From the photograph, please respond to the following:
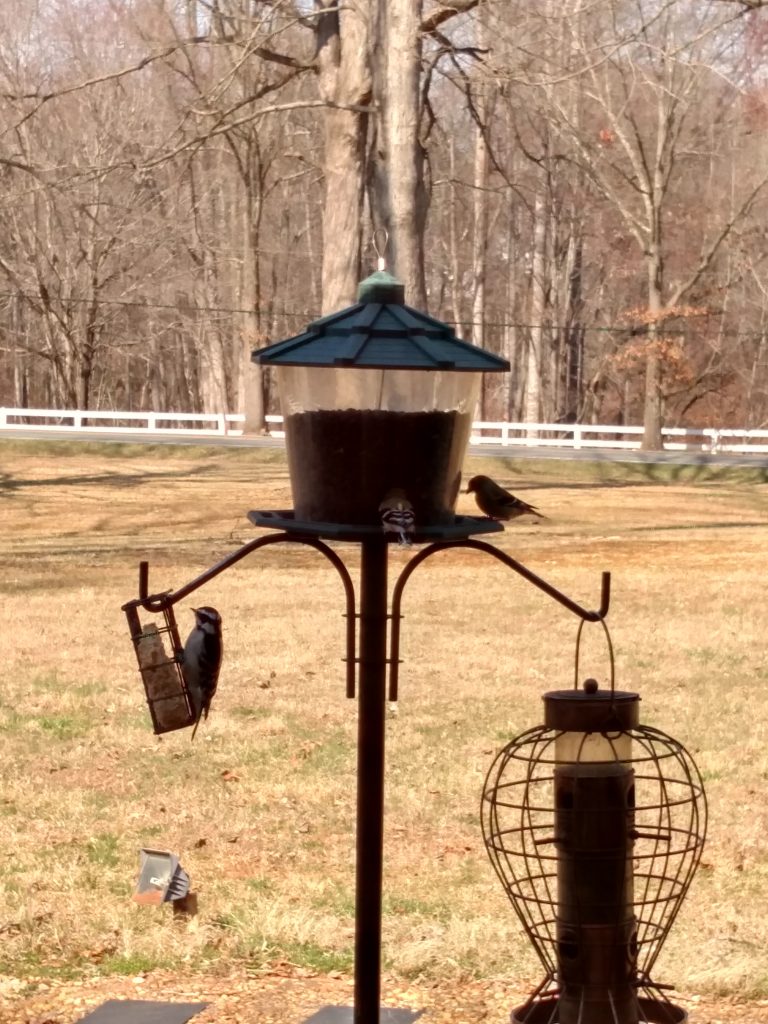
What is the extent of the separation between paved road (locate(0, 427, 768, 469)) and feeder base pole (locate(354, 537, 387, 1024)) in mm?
25551

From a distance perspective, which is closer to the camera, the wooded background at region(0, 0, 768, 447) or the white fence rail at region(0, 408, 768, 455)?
the wooded background at region(0, 0, 768, 447)

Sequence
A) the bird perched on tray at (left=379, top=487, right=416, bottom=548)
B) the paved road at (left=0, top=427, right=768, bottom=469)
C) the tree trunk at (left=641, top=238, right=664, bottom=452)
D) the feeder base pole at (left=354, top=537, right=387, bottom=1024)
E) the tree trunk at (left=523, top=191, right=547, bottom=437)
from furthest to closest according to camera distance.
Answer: the tree trunk at (left=523, top=191, right=547, bottom=437) → the tree trunk at (left=641, top=238, right=664, bottom=452) → the paved road at (left=0, top=427, right=768, bottom=469) → the feeder base pole at (left=354, top=537, right=387, bottom=1024) → the bird perched on tray at (left=379, top=487, right=416, bottom=548)

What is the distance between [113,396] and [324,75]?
37.5 m

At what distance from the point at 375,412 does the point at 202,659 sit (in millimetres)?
697

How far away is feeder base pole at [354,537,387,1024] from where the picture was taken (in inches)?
131

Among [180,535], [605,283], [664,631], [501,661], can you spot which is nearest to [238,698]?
[501,661]

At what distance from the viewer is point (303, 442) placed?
324 centimetres

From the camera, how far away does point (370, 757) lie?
333 centimetres

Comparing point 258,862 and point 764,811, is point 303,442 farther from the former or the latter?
point 764,811

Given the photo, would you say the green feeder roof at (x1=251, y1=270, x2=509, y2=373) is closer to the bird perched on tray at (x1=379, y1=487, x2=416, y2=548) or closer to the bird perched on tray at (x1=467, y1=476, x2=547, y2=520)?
the bird perched on tray at (x1=379, y1=487, x2=416, y2=548)

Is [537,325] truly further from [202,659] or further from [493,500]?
[202,659]

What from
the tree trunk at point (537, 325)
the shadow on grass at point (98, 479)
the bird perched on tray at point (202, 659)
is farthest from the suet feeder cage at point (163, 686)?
the tree trunk at point (537, 325)

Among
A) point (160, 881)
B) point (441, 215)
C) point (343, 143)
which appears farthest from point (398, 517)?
point (441, 215)

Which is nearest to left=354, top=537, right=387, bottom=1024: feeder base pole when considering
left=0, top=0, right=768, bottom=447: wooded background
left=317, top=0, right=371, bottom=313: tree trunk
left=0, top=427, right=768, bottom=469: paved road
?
left=317, top=0, right=371, bottom=313: tree trunk
